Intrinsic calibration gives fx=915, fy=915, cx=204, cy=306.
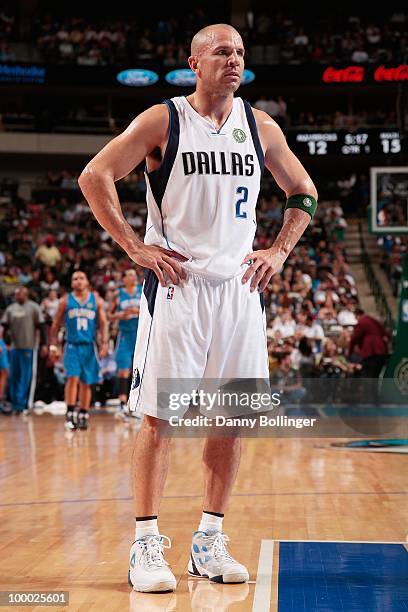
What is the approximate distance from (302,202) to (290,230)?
0.48 ft

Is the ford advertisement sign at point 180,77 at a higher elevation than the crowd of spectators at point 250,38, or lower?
lower

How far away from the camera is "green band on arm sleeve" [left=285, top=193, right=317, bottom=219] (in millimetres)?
3992

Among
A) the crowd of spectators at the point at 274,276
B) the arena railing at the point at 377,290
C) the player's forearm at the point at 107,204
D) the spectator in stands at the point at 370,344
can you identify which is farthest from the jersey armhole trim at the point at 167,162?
the arena railing at the point at 377,290

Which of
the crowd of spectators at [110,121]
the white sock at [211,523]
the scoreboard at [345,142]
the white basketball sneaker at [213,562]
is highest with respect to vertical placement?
the crowd of spectators at [110,121]

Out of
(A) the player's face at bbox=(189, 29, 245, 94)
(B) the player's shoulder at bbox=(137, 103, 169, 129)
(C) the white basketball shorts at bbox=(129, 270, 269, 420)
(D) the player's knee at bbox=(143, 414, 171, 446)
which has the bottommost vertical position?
(D) the player's knee at bbox=(143, 414, 171, 446)

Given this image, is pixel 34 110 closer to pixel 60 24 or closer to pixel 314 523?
pixel 60 24

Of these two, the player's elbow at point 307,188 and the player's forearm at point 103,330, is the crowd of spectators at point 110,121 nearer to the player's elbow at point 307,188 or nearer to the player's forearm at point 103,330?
the player's forearm at point 103,330

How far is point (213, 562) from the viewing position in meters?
3.71

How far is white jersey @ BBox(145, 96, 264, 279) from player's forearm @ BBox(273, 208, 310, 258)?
17cm

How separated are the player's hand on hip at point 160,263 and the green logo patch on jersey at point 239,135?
0.57 metres

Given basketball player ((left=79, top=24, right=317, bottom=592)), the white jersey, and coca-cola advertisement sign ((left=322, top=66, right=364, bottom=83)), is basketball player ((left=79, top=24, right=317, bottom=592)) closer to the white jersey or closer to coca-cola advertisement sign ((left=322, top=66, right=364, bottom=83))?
the white jersey

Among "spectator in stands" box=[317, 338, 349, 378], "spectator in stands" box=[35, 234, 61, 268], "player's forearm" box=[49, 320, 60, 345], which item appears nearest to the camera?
"player's forearm" box=[49, 320, 60, 345]

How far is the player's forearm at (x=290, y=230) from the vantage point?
3.90 meters

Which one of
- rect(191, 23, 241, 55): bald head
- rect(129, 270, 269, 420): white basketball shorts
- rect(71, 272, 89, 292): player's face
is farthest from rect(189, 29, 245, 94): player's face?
rect(71, 272, 89, 292): player's face
